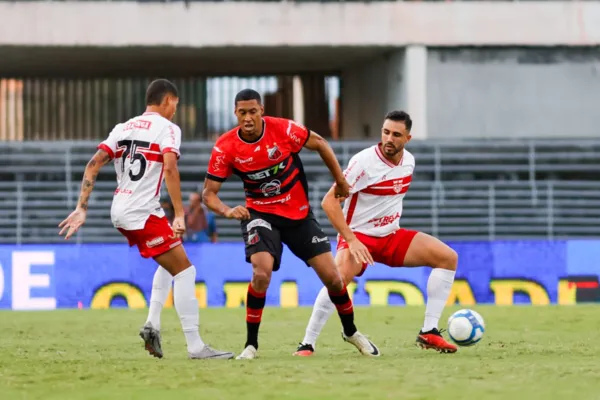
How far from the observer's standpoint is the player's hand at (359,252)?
10.2 meters

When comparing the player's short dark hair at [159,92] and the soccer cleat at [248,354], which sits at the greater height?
the player's short dark hair at [159,92]

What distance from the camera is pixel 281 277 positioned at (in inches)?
825

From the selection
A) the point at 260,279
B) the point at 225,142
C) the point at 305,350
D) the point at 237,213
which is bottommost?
the point at 305,350

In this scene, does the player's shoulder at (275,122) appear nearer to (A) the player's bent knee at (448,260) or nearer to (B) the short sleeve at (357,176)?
(B) the short sleeve at (357,176)

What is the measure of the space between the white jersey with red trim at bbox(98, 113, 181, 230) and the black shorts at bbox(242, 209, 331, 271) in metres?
0.81

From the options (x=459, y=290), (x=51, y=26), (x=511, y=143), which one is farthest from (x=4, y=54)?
(x=459, y=290)

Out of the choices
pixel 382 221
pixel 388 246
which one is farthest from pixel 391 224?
pixel 388 246

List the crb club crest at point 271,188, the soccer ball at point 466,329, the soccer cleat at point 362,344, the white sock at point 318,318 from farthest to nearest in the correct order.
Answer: the soccer ball at point 466,329, the white sock at point 318,318, the soccer cleat at point 362,344, the crb club crest at point 271,188

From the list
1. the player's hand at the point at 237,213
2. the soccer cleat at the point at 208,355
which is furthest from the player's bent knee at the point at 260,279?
the soccer cleat at the point at 208,355

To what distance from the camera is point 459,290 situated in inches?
830

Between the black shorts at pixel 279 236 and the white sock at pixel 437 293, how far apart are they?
1.20 meters

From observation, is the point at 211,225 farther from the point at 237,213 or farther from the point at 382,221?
the point at 237,213

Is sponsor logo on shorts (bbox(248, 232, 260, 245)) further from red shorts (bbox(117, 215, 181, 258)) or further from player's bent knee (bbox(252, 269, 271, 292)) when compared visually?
red shorts (bbox(117, 215, 181, 258))

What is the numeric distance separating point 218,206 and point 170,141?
0.66 meters
